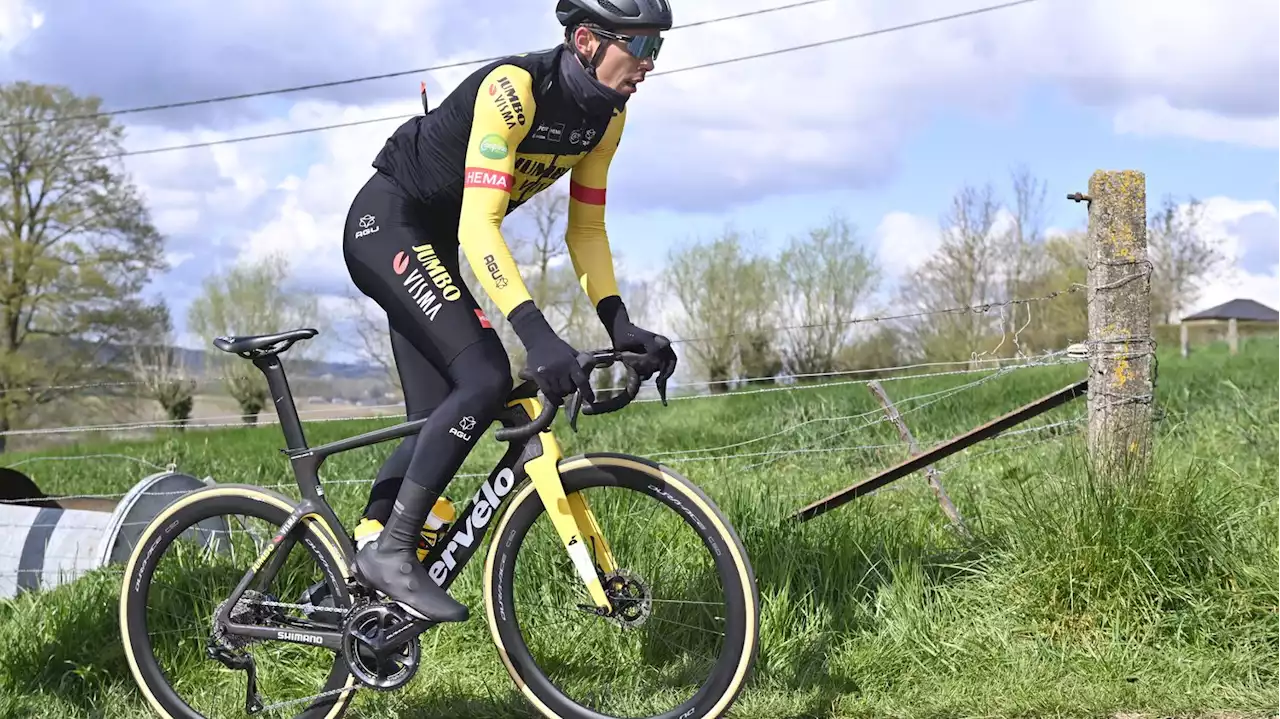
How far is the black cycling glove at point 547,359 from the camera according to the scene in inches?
121

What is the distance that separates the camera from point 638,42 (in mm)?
3311

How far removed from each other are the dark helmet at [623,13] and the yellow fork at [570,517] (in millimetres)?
1193

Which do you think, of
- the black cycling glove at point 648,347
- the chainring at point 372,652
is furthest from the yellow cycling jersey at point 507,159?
the chainring at point 372,652

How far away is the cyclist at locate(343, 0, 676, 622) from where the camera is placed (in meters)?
3.25

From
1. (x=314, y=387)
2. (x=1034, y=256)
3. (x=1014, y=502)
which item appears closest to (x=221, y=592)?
(x=1014, y=502)

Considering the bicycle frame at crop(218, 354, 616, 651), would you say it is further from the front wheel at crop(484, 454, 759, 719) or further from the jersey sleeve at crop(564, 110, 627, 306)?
the jersey sleeve at crop(564, 110, 627, 306)

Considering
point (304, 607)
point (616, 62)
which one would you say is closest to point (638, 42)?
point (616, 62)

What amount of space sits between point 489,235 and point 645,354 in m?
0.60

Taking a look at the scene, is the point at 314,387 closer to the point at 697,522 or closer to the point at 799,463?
the point at 799,463

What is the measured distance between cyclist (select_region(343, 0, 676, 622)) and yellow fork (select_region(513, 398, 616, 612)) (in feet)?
0.67

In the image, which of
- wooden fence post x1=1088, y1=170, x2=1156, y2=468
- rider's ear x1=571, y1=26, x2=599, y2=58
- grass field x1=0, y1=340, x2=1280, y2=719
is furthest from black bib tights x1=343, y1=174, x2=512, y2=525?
wooden fence post x1=1088, y1=170, x2=1156, y2=468

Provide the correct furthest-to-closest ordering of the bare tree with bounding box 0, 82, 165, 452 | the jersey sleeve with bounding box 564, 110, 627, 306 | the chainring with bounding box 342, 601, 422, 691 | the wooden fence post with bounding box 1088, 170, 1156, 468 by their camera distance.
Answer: the bare tree with bounding box 0, 82, 165, 452 → the wooden fence post with bounding box 1088, 170, 1156, 468 → the jersey sleeve with bounding box 564, 110, 627, 306 → the chainring with bounding box 342, 601, 422, 691

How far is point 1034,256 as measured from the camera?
149ft

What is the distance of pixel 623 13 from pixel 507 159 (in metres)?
0.56
